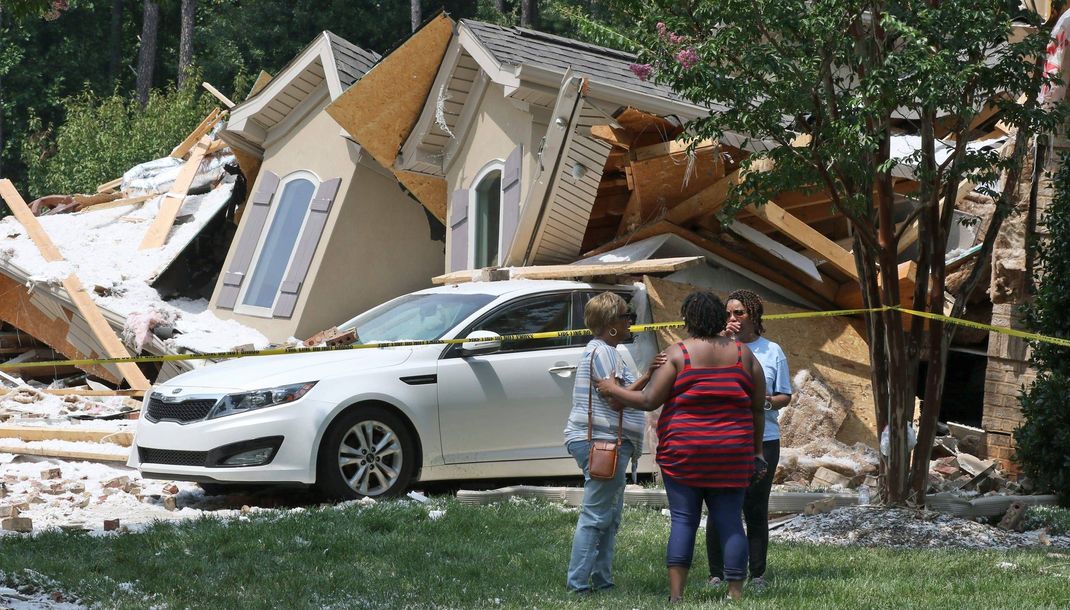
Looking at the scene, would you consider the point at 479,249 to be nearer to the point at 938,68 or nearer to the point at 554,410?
the point at 554,410

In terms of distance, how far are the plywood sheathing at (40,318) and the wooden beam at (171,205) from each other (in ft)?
4.64

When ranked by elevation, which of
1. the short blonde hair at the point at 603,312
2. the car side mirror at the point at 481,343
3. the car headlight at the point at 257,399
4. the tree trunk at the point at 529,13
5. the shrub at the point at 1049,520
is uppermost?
the tree trunk at the point at 529,13

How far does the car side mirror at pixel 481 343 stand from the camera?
375 inches

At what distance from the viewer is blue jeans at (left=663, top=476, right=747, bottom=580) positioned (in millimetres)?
5824

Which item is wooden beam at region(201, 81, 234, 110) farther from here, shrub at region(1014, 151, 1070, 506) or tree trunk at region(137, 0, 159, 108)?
tree trunk at region(137, 0, 159, 108)

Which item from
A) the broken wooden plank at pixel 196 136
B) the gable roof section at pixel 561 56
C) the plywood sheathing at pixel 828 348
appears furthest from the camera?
the broken wooden plank at pixel 196 136

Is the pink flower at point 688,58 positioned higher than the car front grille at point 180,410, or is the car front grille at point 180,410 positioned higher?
the pink flower at point 688,58

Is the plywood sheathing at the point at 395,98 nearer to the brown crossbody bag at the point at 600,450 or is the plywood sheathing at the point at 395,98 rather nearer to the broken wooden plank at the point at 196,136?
the broken wooden plank at the point at 196,136

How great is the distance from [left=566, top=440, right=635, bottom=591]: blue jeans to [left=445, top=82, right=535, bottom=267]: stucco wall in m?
7.03

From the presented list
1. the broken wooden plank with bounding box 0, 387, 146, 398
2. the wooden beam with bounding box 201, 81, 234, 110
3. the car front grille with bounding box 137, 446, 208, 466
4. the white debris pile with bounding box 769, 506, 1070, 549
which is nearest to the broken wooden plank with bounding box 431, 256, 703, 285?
the white debris pile with bounding box 769, 506, 1070, 549

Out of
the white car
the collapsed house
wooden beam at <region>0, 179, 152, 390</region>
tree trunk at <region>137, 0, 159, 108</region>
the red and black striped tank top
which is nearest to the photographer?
the red and black striped tank top

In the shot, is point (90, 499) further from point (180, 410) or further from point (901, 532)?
point (901, 532)

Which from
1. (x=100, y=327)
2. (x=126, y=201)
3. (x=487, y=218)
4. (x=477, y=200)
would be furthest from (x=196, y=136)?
(x=487, y=218)

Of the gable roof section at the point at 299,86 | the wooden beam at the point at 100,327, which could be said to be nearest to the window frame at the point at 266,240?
the gable roof section at the point at 299,86
